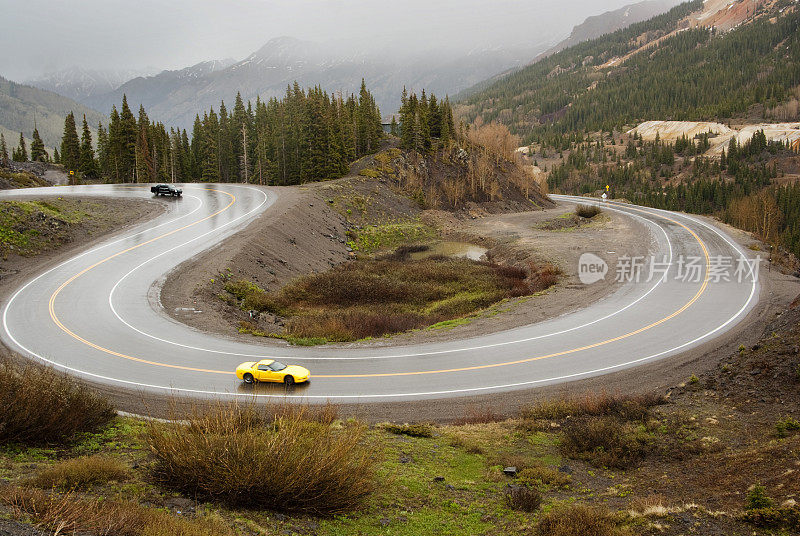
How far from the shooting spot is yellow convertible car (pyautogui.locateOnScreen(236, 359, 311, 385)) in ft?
57.7

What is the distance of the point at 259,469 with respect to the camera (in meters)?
8.41

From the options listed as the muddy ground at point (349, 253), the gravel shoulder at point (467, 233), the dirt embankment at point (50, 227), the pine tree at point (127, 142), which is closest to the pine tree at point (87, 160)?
the pine tree at point (127, 142)

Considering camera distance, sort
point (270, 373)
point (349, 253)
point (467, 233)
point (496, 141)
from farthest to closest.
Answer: point (496, 141) < point (467, 233) < point (349, 253) < point (270, 373)

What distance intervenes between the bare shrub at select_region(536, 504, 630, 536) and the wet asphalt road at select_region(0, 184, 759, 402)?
866 centimetres

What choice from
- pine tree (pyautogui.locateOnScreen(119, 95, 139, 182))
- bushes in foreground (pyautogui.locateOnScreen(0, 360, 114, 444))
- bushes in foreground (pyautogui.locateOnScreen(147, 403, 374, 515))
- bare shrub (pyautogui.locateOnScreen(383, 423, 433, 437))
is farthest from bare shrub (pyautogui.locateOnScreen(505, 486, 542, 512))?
pine tree (pyautogui.locateOnScreen(119, 95, 139, 182))

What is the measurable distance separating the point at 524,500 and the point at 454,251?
45.1 meters

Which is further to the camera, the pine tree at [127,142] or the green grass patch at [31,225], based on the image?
the pine tree at [127,142]

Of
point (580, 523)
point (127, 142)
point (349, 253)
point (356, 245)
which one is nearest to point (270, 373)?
point (580, 523)

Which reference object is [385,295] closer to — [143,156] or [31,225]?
[31,225]

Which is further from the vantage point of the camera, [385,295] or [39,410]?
[385,295]

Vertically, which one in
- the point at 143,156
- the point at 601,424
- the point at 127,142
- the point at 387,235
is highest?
the point at 127,142

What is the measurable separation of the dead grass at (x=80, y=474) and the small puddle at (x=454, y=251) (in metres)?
42.0

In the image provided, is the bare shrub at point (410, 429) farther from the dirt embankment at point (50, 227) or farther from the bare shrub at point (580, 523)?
the dirt embankment at point (50, 227)

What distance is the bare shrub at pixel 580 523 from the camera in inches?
328
